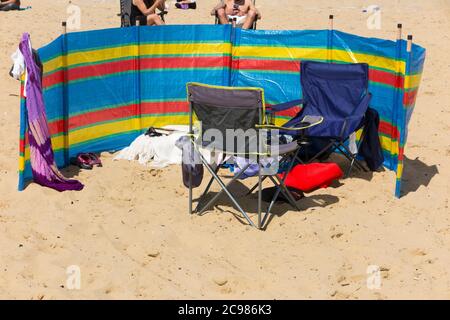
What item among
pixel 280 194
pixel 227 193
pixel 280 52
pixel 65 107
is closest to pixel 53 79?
pixel 65 107

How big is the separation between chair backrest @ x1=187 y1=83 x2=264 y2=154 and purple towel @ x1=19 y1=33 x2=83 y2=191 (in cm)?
144

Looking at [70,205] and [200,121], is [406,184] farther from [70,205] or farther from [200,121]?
[70,205]

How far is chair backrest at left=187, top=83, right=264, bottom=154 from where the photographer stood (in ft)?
22.9

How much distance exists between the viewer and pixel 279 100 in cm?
962

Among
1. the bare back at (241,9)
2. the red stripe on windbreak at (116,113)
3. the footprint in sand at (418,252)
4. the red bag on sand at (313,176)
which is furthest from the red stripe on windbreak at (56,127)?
the bare back at (241,9)


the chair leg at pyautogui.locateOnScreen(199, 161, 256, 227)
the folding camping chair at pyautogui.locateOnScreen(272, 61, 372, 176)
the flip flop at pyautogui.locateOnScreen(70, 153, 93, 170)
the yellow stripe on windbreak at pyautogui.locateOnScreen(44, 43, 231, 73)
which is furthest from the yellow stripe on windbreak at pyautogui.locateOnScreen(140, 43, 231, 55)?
the chair leg at pyautogui.locateOnScreen(199, 161, 256, 227)

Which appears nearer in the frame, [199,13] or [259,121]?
[259,121]

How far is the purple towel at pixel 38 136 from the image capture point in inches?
294

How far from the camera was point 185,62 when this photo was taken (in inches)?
379

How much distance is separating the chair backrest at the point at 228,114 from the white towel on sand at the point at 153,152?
1751mm

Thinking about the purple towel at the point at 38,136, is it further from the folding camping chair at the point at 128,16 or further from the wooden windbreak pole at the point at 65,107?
the folding camping chair at the point at 128,16

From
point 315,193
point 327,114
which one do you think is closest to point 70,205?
point 315,193

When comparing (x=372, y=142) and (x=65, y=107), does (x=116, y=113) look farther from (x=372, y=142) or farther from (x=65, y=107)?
(x=372, y=142)

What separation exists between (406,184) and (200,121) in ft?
7.67
